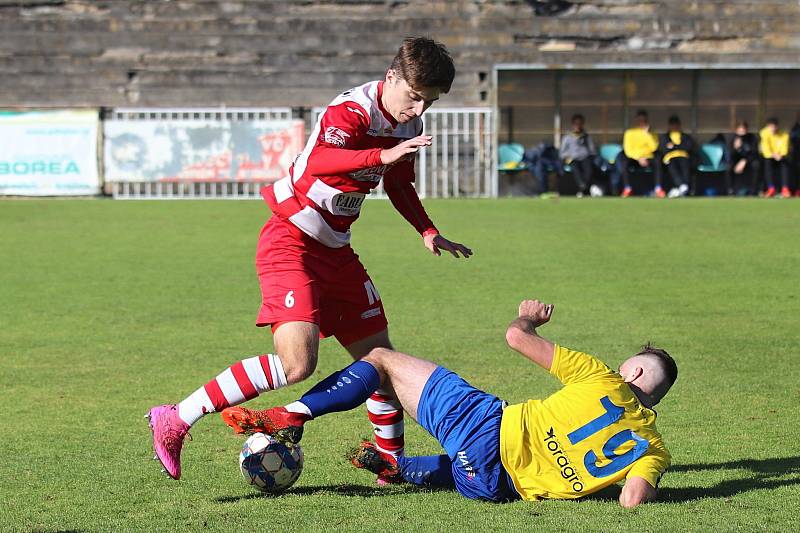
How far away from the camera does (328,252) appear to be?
5.81 metres

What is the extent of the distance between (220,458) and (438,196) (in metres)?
18.3

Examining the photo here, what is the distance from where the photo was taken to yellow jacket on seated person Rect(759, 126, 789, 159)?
919 inches

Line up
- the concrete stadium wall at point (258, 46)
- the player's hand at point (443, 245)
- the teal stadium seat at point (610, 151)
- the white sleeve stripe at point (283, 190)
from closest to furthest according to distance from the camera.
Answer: the white sleeve stripe at point (283, 190)
the player's hand at point (443, 245)
the teal stadium seat at point (610, 151)
the concrete stadium wall at point (258, 46)

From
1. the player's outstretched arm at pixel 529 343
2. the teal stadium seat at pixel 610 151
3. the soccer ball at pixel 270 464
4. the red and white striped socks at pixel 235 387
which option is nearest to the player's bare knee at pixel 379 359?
the red and white striped socks at pixel 235 387

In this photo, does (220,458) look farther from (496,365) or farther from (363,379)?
(496,365)

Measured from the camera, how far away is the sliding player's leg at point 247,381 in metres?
5.34

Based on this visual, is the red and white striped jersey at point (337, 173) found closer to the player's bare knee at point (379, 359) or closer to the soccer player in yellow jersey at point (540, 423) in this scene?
the player's bare knee at point (379, 359)

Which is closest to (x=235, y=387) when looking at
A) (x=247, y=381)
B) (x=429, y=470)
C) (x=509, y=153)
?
(x=247, y=381)

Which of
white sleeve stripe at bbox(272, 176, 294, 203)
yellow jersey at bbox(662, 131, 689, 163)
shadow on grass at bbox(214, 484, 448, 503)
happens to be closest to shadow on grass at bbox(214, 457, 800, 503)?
shadow on grass at bbox(214, 484, 448, 503)

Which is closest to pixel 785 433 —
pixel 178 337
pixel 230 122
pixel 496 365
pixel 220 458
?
pixel 496 365

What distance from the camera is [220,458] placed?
19.4ft

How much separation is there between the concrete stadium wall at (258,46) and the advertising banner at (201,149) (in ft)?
8.97

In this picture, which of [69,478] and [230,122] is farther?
[230,122]

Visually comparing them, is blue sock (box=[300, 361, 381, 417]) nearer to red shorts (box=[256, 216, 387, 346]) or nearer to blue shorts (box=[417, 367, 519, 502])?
blue shorts (box=[417, 367, 519, 502])
